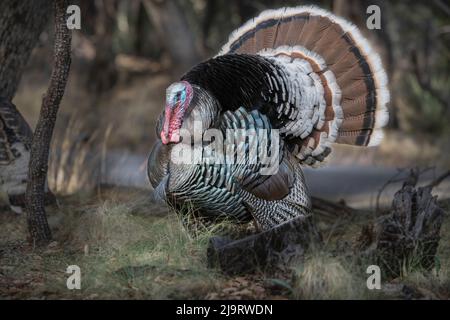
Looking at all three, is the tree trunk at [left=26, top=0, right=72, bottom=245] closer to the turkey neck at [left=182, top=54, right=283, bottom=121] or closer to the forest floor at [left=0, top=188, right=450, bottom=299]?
the forest floor at [left=0, top=188, right=450, bottom=299]

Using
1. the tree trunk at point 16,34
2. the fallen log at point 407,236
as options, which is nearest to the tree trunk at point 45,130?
the tree trunk at point 16,34

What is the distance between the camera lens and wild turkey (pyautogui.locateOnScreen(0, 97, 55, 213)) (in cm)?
549

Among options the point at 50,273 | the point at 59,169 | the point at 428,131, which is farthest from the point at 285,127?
A: the point at 428,131

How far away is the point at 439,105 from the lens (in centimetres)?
1217

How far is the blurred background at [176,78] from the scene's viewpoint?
10273 millimetres

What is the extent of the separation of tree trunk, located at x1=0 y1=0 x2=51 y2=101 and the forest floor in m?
1.34

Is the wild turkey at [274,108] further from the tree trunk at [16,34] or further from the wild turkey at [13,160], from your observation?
the tree trunk at [16,34]

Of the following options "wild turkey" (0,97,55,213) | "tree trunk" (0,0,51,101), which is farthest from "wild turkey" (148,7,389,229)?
"tree trunk" (0,0,51,101)

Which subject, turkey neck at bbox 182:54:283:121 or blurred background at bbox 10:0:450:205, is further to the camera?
blurred background at bbox 10:0:450:205

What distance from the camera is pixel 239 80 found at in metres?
4.59

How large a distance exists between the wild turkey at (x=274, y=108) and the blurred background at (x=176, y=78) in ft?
8.21

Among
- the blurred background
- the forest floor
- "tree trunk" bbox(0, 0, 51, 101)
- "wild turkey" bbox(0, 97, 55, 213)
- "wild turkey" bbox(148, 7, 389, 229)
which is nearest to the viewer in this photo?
the forest floor

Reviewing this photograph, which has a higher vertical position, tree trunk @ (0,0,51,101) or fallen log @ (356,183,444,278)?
tree trunk @ (0,0,51,101)
